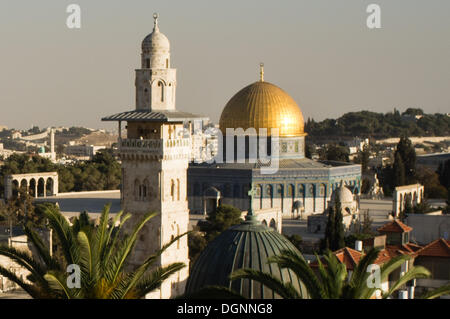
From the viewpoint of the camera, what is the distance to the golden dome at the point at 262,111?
48.9 m

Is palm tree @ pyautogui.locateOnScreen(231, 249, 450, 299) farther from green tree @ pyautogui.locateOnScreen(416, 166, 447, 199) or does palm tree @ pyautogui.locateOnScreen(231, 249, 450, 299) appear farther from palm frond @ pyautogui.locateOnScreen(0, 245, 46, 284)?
green tree @ pyautogui.locateOnScreen(416, 166, 447, 199)

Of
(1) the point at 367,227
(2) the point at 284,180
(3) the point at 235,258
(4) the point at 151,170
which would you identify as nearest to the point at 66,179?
(2) the point at 284,180

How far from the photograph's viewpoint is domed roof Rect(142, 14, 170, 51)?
23938 mm

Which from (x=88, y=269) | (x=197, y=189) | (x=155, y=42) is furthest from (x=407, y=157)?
(x=88, y=269)

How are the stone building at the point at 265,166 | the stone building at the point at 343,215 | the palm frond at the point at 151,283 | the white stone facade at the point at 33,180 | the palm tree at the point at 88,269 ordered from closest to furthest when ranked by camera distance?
the palm tree at the point at 88,269
the palm frond at the point at 151,283
the stone building at the point at 343,215
the stone building at the point at 265,166
the white stone facade at the point at 33,180

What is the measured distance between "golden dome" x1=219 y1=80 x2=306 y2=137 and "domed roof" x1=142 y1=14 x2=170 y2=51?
24.9m

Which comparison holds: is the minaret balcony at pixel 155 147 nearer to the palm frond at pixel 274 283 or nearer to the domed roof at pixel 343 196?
the palm frond at pixel 274 283

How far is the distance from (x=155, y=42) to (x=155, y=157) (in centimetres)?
263

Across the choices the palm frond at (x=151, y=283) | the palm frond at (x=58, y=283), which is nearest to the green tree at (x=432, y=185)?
the palm frond at (x=151, y=283)

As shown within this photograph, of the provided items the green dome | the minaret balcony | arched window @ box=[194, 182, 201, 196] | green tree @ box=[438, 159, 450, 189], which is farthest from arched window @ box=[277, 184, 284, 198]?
the green dome

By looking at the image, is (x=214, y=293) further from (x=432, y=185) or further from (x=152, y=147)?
(x=432, y=185)

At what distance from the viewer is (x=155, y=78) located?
23688mm
